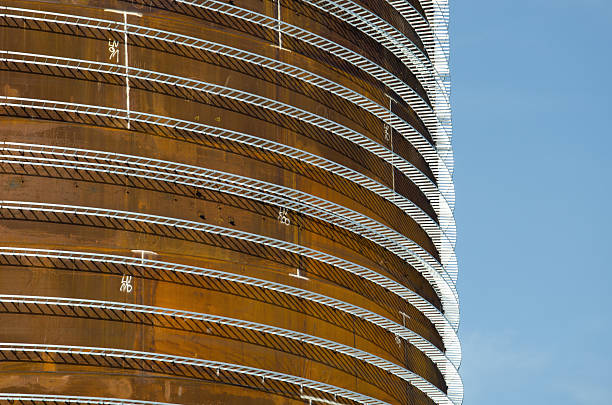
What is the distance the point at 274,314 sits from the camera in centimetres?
3722

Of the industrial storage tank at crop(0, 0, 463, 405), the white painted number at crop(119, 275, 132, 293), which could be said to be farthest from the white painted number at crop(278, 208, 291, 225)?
the white painted number at crop(119, 275, 132, 293)

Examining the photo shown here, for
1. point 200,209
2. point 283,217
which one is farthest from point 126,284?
point 283,217

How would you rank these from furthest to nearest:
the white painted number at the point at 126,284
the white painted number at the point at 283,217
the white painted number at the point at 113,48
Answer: the white painted number at the point at 283,217 → the white painted number at the point at 113,48 → the white painted number at the point at 126,284

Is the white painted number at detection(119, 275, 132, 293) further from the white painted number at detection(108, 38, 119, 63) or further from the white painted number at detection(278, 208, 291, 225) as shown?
the white painted number at detection(108, 38, 119, 63)

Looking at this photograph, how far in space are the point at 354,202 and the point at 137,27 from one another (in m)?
9.88

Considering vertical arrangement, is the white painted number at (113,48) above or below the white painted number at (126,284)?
above

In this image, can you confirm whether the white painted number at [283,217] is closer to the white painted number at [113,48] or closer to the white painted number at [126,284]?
the white painted number at [126,284]

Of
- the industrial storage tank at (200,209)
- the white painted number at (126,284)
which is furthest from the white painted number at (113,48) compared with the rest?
the white painted number at (126,284)

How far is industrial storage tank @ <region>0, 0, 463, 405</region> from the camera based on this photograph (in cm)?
3372

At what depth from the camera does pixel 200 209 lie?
119 ft

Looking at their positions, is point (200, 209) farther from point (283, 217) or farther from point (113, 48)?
point (113, 48)

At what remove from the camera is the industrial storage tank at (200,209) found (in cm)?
3372

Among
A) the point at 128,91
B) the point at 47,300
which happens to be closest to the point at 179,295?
the point at 47,300

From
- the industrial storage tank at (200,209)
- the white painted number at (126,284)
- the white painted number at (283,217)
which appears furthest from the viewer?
the white painted number at (283,217)
